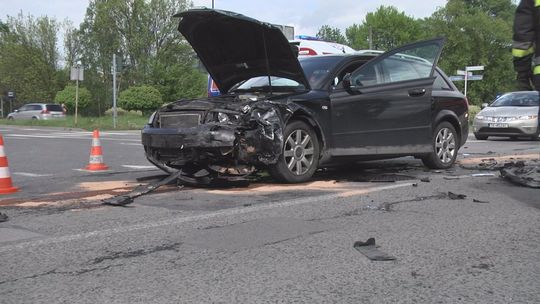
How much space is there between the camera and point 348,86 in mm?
7066

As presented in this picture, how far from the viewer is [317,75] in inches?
287

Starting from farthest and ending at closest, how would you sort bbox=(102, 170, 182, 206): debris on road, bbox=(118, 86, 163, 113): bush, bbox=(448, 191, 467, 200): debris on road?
bbox=(118, 86, 163, 113): bush → bbox=(448, 191, 467, 200): debris on road → bbox=(102, 170, 182, 206): debris on road

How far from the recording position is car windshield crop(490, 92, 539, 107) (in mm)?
15930

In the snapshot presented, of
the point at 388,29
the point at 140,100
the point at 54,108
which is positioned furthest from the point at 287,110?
the point at 388,29

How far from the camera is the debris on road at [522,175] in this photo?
6.70m

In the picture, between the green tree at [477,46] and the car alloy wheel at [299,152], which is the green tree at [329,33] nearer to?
the green tree at [477,46]

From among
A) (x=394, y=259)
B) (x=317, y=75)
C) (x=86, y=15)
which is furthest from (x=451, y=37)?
(x=394, y=259)

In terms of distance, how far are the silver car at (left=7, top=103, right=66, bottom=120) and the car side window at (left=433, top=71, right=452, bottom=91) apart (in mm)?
32423

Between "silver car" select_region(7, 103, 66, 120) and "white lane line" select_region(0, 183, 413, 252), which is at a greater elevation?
"silver car" select_region(7, 103, 66, 120)

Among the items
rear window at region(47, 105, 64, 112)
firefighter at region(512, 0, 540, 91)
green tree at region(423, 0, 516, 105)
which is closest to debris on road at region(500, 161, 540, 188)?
firefighter at region(512, 0, 540, 91)

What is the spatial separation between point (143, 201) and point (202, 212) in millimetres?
915

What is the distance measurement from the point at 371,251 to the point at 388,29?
7756 centimetres

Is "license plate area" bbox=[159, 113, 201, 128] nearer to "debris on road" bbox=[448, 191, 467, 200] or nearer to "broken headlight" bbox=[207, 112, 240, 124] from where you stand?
"broken headlight" bbox=[207, 112, 240, 124]

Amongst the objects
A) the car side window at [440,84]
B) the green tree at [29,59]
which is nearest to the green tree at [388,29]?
the green tree at [29,59]
